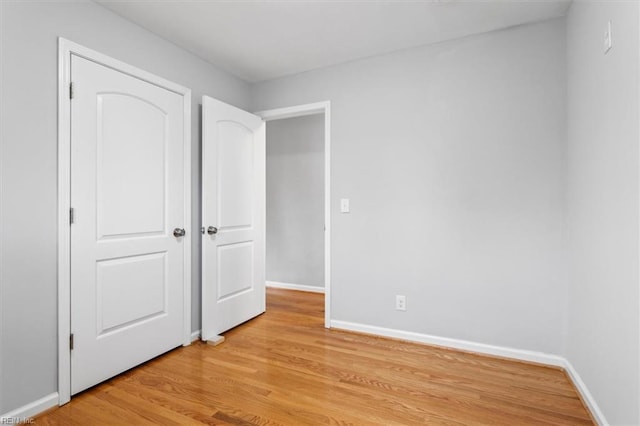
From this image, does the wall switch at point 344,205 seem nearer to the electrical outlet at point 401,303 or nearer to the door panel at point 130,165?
the electrical outlet at point 401,303

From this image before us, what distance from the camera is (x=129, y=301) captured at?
2230mm

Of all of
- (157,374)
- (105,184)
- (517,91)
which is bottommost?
(157,374)

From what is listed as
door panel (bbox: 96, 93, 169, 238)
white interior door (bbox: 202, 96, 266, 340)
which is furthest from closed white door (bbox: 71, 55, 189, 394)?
white interior door (bbox: 202, 96, 266, 340)

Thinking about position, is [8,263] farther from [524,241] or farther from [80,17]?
[524,241]

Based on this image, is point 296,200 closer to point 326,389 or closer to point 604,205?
point 326,389

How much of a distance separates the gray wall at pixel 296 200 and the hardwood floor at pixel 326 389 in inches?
74.6

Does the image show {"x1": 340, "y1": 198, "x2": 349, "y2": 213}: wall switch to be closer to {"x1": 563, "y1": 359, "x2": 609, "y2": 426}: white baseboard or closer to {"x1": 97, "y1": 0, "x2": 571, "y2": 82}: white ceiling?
{"x1": 97, "y1": 0, "x2": 571, "y2": 82}: white ceiling

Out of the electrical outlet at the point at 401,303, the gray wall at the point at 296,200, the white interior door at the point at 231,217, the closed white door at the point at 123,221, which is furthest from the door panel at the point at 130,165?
the gray wall at the point at 296,200

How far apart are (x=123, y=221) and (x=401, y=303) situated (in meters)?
2.24

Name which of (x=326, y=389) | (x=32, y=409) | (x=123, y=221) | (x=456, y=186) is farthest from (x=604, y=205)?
(x=32, y=409)

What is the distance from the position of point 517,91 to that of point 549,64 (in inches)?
10.0

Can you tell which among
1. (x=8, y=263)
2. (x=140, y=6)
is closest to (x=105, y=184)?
(x=8, y=263)

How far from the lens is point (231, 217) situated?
Result: 3012 mm

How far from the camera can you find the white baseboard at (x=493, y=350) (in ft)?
6.00
